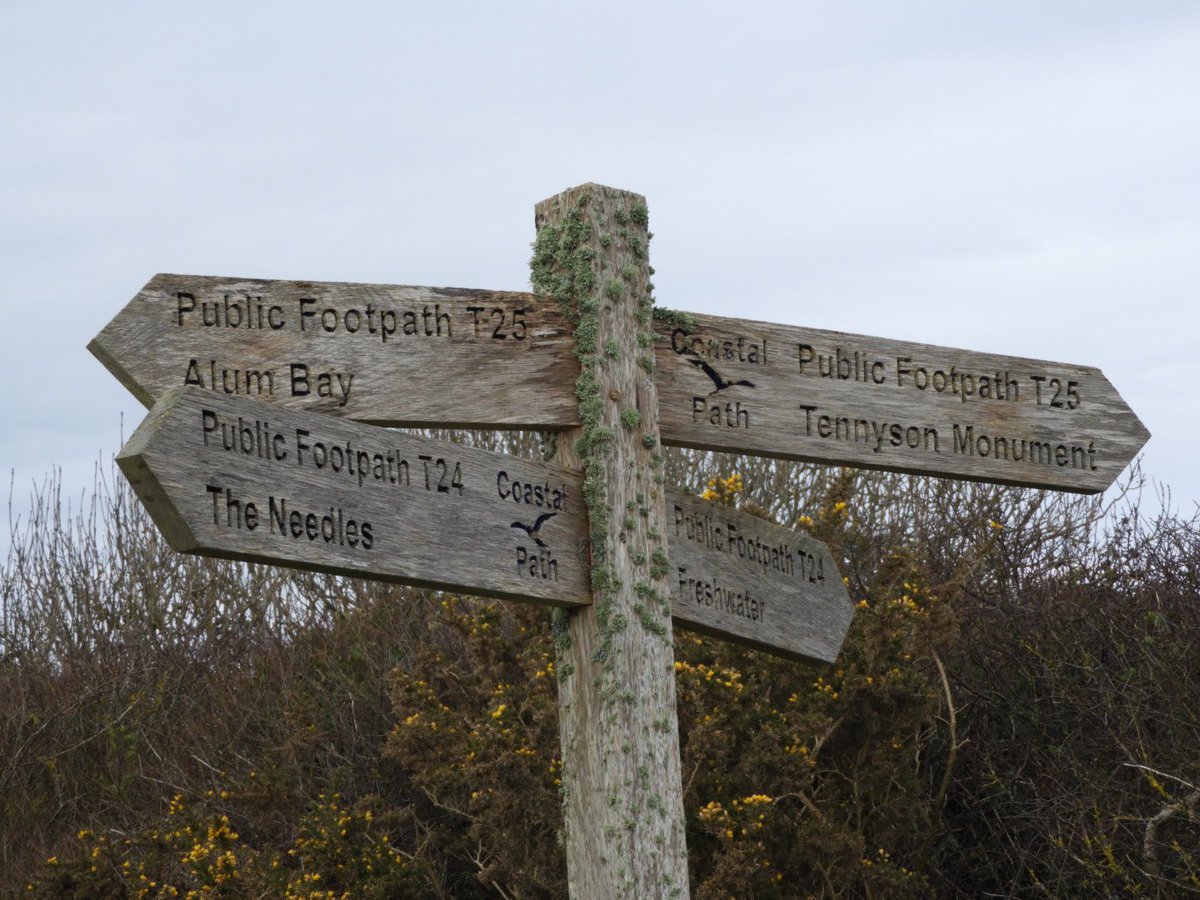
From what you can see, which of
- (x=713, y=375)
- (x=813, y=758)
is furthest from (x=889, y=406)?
(x=813, y=758)

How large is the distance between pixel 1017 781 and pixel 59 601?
1110cm

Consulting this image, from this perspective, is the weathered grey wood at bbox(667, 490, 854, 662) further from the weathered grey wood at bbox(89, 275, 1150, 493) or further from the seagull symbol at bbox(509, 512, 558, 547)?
the seagull symbol at bbox(509, 512, 558, 547)

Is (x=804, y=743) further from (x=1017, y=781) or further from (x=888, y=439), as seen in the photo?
(x=888, y=439)

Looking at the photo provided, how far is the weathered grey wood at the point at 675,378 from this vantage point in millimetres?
3596

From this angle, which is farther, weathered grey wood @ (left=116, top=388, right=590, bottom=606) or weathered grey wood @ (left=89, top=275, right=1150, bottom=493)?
weathered grey wood @ (left=89, top=275, right=1150, bottom=493)

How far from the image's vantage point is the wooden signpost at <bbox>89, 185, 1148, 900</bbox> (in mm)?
3418

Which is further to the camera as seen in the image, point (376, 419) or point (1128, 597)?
point (1128, 597)

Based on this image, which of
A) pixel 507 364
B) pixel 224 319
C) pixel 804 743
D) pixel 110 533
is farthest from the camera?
pixel 110 533

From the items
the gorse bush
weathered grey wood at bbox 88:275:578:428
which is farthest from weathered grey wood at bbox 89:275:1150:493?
the gorse bush

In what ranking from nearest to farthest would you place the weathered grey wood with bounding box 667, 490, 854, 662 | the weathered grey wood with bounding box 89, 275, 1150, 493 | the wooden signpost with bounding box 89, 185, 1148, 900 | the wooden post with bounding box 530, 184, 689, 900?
the wooden signpost with bounding box 89, 185, 1148, 900 → the weathered grey wood with bounding box 89, 275, 1150, 493 → the wooden post with bounding box 530, 184, 689, 900 → the weathered grey wood with bounding box 667, 490, 854, 662

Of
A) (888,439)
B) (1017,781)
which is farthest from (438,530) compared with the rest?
(1017,781)

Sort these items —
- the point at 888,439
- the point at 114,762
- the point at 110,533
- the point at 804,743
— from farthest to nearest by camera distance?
1. the point at 110,533
2. the point at 114,762
3. the point at 804,743
4. the point at 888,439

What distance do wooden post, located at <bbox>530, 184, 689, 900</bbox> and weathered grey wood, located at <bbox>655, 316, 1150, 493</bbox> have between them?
178mm

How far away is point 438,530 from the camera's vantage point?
3.67 m
